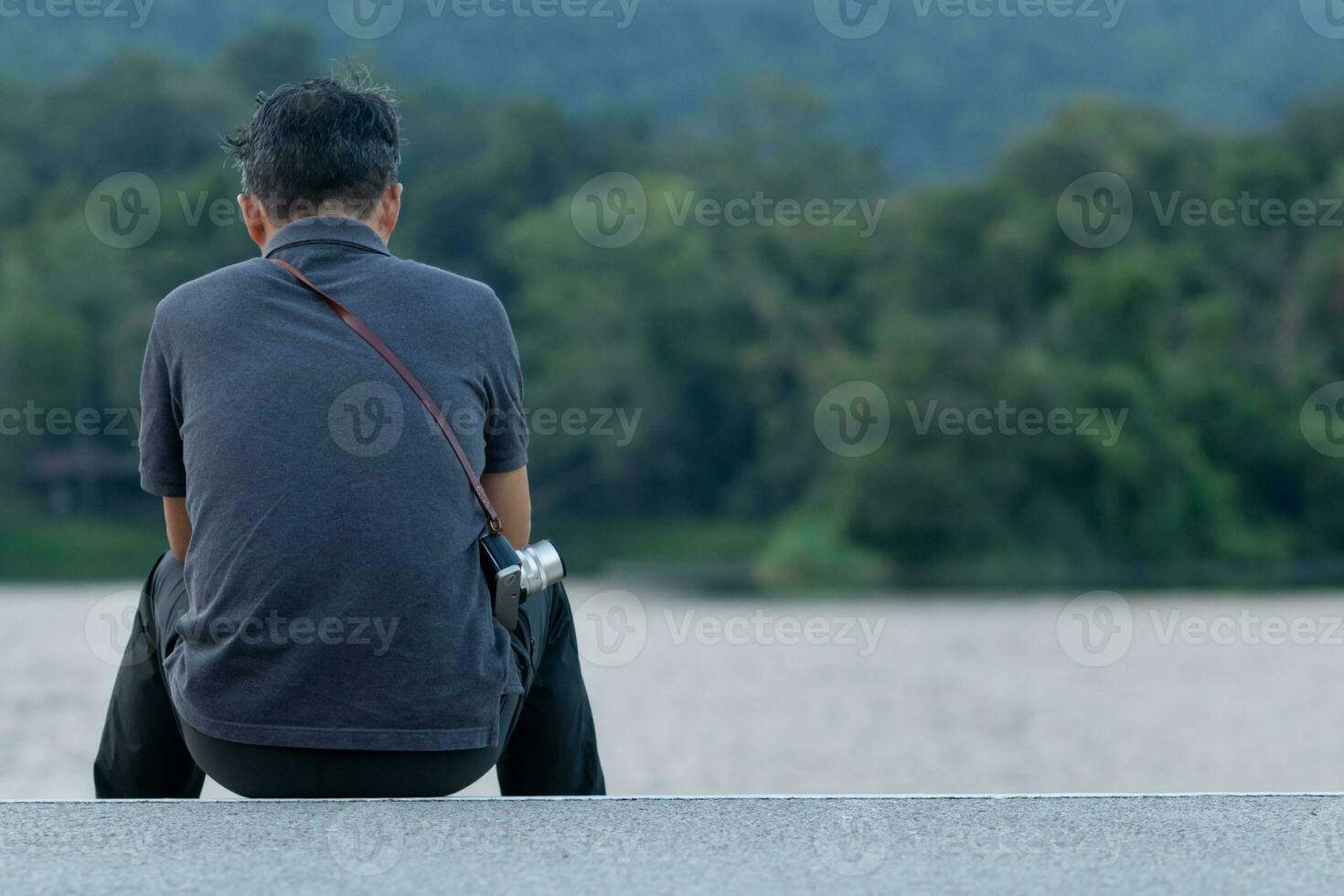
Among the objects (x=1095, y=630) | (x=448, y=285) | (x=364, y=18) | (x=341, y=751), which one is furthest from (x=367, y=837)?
(x=364, y=18)

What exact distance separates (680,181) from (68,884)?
34.4m

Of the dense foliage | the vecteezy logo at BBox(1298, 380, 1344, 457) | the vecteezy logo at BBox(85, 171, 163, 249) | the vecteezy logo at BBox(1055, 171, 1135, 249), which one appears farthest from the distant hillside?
the vecteezy logo at BBox(1298, 380, 1344, 457)

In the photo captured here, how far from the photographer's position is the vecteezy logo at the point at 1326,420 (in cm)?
2695

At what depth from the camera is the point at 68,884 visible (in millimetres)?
1615

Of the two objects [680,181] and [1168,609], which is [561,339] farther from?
[1168,609]

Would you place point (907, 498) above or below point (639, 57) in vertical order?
below

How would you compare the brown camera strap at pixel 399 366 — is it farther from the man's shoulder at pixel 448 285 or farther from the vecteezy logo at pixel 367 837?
the vecteezy logo at pixel 367 837

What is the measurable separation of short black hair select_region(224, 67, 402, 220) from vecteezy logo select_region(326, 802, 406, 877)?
2.11ft

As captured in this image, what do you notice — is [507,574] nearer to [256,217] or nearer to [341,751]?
[341,751]

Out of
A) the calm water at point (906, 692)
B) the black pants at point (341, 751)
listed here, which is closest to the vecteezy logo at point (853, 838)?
the black pants at point (341, 751)

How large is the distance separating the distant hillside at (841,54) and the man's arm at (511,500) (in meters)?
38.7

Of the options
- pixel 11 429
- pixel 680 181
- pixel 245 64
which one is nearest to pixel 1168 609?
pixel 680 181

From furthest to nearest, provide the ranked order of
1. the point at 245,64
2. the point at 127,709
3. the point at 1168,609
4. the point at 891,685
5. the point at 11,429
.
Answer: the point at 245,64
the point at 11,429
the point at 1168,609
the point at 891,685
the point at 127,709

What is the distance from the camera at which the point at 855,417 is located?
93.1 ft
